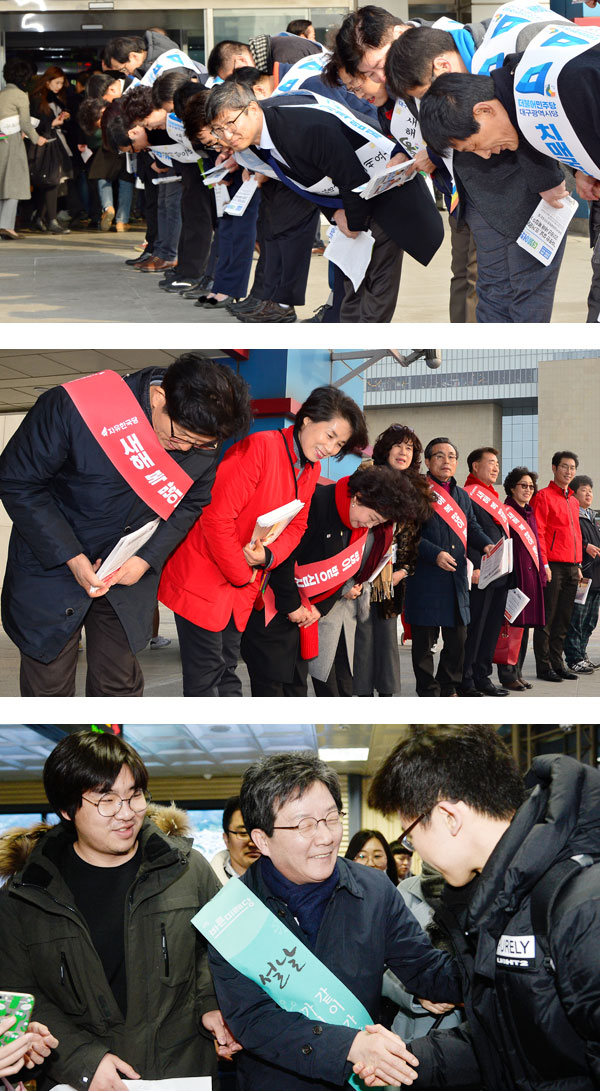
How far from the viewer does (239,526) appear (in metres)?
2.63

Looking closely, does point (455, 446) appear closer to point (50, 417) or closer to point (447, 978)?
point (50, 417)

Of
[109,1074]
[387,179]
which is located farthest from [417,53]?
[109,1074]

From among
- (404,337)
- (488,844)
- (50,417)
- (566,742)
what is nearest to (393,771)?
(488,844)

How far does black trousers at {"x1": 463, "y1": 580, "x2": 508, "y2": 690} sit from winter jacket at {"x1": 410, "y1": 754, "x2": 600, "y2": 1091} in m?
1.92

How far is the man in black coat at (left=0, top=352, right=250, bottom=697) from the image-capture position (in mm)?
2234

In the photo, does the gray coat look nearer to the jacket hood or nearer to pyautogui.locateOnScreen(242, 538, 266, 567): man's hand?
pyautogui.locateOnScreen(242, 538, 266, 567): man's hand

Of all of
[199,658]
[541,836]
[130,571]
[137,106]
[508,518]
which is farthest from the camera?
[137,106]

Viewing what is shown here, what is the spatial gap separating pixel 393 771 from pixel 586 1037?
480mm

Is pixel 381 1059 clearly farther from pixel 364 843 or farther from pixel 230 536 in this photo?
pixel 230 536

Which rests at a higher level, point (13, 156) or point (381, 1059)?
point (13, 156)

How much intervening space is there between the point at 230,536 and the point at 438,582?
848mm

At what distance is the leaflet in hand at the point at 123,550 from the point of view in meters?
2.28

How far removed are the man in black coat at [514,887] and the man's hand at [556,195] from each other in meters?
1.45

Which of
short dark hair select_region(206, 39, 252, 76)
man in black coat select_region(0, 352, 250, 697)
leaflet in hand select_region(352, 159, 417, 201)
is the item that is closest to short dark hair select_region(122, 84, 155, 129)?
short dark hair select_region(206, 39, 252, 76)
